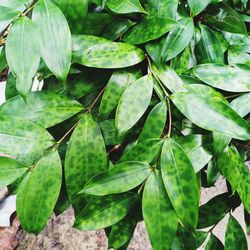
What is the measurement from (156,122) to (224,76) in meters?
0.17

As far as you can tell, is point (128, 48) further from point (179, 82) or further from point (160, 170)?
point (160, 170)

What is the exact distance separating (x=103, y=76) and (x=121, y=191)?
0.23 m

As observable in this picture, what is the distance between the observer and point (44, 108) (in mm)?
625

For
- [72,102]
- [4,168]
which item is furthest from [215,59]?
[4,168]

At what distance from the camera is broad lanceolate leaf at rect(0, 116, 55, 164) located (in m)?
0.58

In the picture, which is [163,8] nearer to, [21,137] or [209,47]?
[209,47]

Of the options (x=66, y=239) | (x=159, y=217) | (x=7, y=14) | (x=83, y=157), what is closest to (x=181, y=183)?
(x=159, y=217)

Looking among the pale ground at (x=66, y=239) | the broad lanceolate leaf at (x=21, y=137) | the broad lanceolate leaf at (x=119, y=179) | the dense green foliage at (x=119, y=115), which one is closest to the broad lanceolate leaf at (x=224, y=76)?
the dense green foliage at (x=119, y=115)

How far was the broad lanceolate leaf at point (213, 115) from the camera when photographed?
560mm

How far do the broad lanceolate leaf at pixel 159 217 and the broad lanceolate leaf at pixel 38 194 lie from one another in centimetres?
16

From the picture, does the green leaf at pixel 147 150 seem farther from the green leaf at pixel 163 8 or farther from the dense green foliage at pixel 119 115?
the green leaf at pixel 163 8

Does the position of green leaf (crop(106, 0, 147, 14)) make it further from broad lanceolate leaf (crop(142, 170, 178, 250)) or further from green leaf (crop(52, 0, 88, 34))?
broad lanceolate leaf (crop(142, 170, 178, 250))

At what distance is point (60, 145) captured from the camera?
26.0 inches

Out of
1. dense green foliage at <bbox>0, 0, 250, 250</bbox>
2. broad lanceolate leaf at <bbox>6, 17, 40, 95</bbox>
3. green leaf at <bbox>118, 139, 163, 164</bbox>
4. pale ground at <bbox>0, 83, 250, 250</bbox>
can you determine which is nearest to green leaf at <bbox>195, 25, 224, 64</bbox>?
dense green foliage at <bbox>0, 0, 250, 250</bbox>
